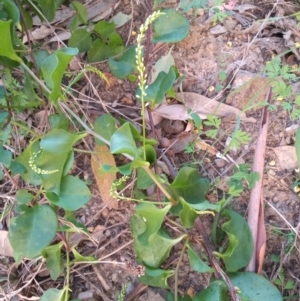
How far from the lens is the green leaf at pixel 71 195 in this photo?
125 cm

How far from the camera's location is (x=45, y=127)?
1.48 metres

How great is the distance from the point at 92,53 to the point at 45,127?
244mm

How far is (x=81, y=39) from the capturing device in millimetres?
1451

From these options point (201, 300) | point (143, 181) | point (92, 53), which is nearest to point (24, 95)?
point (92, 53)

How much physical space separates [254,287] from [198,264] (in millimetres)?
163

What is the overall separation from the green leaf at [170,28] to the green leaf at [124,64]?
8 centimetres

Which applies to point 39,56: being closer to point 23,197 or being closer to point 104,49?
point 104,49

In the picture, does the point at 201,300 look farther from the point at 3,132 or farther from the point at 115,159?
the point at 3,132

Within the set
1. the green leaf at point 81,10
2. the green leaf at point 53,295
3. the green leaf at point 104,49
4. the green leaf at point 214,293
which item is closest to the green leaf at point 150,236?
the green leaf at point 214,293

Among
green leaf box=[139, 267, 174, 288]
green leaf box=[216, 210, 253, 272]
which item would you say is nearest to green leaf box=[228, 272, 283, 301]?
green leaf box=[216, 210, 253, 272]

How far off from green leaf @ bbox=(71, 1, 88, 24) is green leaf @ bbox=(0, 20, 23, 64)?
0.87ft

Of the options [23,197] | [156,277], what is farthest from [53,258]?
[156,277]

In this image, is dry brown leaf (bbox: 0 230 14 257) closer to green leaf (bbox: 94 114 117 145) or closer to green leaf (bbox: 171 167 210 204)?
green leaf (bbox: 94 114 117 145)

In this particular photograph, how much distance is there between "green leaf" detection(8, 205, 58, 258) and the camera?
1.28 metres
